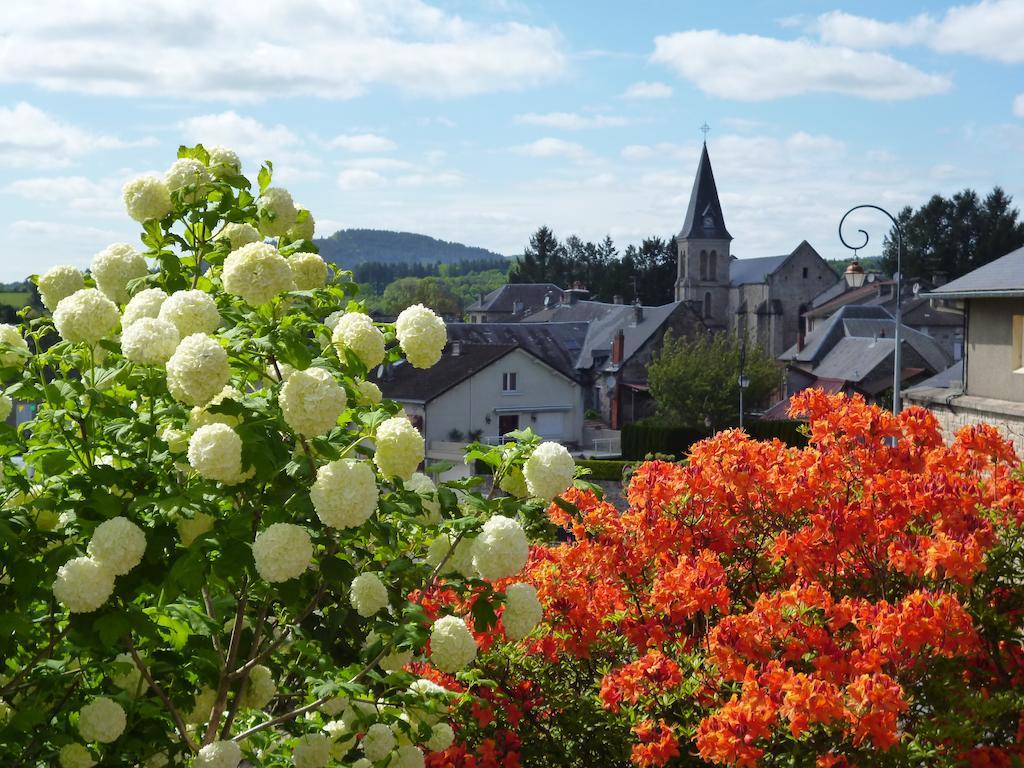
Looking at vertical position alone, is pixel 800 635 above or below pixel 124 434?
below

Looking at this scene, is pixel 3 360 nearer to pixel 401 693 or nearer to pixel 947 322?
pixel 401 693

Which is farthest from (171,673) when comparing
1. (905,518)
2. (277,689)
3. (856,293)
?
(856,293)

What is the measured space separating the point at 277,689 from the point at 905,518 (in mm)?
3652

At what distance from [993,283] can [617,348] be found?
127ft

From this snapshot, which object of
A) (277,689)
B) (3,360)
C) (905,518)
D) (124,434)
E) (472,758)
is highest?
(3,360)

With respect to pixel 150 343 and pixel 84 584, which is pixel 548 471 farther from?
pixel 84 584

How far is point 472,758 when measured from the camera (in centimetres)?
576

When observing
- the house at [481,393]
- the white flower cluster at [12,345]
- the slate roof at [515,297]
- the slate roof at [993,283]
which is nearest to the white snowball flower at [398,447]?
the white flower cluster at [12,345]

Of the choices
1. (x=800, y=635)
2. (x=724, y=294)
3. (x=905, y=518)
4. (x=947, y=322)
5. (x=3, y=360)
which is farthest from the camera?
(x=724, y=294)

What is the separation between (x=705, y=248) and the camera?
8694 centimetres

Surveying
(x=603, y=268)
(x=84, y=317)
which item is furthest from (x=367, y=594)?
(x=603, y=268)

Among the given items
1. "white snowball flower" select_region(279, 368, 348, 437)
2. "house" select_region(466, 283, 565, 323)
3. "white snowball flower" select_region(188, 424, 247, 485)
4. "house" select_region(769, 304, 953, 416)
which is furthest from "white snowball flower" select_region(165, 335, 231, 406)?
"house" select_region(466, 283, 565, 323)

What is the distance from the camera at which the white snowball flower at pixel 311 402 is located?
356 centimetres

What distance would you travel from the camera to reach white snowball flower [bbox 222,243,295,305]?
399cm
